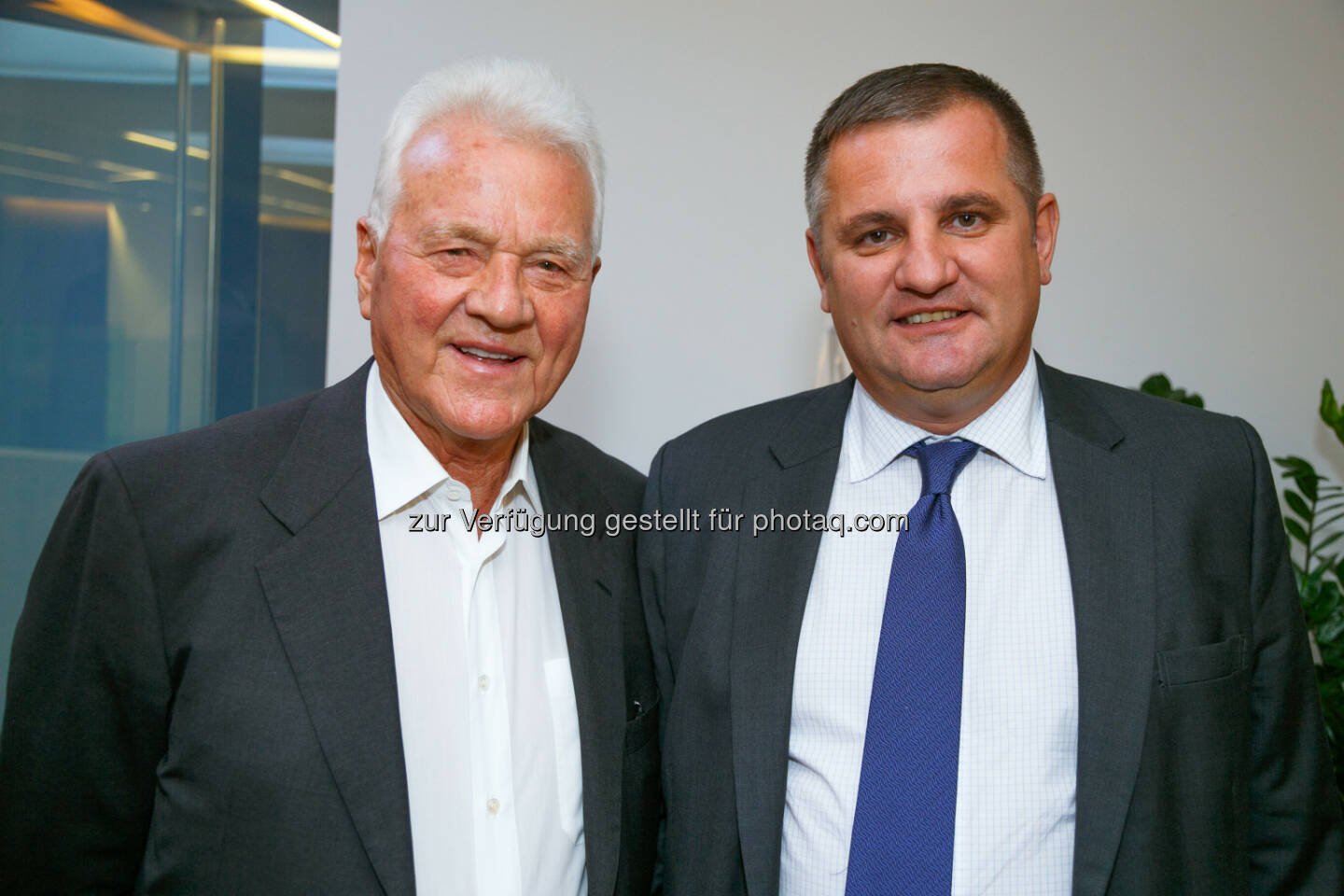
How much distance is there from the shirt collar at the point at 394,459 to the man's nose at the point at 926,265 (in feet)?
2.42

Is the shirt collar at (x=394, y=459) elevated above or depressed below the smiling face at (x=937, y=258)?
below

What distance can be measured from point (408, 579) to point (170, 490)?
1.08 feet

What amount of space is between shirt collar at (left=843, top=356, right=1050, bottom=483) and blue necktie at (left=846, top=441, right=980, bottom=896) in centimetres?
11

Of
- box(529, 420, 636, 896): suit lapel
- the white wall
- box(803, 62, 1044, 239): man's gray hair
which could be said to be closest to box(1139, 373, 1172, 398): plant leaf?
the white wall

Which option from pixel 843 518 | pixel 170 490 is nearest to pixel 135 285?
pixel 170 490

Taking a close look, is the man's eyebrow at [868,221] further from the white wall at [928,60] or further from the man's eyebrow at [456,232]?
the white wall at [928,60]

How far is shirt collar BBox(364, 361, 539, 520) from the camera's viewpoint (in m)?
1.37

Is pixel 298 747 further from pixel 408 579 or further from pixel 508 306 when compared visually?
pixel 508 306

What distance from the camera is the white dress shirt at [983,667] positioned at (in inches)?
50.7

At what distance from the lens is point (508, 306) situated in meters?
1.33

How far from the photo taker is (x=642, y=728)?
156cm

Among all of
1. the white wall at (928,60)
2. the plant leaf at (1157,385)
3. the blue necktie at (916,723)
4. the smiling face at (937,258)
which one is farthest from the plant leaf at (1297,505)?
the blue necktie at (916,723)

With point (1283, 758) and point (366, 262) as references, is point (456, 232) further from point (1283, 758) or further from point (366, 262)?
point (1283, 758)

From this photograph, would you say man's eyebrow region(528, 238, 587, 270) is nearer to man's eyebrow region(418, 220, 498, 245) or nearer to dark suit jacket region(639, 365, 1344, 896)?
man's eyebrow region(418, 220, 498, 245)
